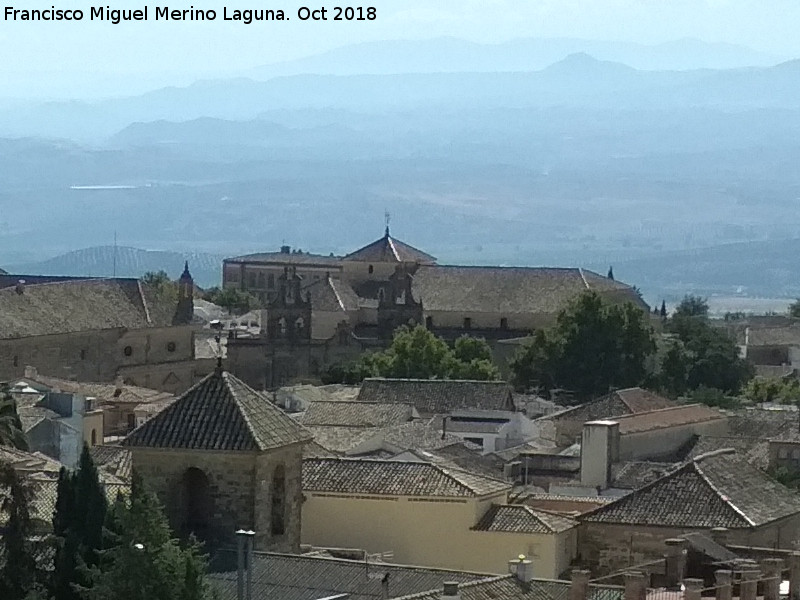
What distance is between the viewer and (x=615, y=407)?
6512 cm

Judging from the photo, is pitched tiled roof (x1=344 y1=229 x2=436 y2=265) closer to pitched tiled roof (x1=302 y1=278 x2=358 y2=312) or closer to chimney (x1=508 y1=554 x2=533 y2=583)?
pitched tiled roof (x1=302 y1=278 x2=358 y2=312)

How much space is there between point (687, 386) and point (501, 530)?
2188 inches

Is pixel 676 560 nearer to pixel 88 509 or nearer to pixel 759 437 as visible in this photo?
pixel 88 509

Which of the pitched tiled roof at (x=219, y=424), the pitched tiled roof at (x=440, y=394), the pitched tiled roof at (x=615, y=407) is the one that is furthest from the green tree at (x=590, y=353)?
the pitched tiled roof at (x=219, y=424)

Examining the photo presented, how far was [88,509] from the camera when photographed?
3025 cm

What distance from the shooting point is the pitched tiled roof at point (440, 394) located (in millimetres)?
69000

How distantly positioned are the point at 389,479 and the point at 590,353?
2059 inches

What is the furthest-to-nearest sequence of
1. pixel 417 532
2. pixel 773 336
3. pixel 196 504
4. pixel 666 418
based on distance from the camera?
pixel 773 336 < pixel 666 418 < pixel 417 532 < pixel 196 504

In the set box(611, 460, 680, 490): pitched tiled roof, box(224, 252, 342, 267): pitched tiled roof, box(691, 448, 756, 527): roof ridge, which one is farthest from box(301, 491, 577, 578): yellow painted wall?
box(224, 252, 342, 267): pitched tiled roof

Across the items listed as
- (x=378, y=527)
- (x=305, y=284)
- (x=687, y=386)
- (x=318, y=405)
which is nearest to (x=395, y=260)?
(x=305, y=284)

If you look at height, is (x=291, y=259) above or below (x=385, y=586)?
above

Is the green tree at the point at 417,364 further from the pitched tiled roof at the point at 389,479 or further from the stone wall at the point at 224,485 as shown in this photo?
the stone wall at the point at 224,485

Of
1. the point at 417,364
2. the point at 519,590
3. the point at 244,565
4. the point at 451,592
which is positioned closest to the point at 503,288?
the point at 417,364

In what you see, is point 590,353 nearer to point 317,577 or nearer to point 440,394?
point 440,394
